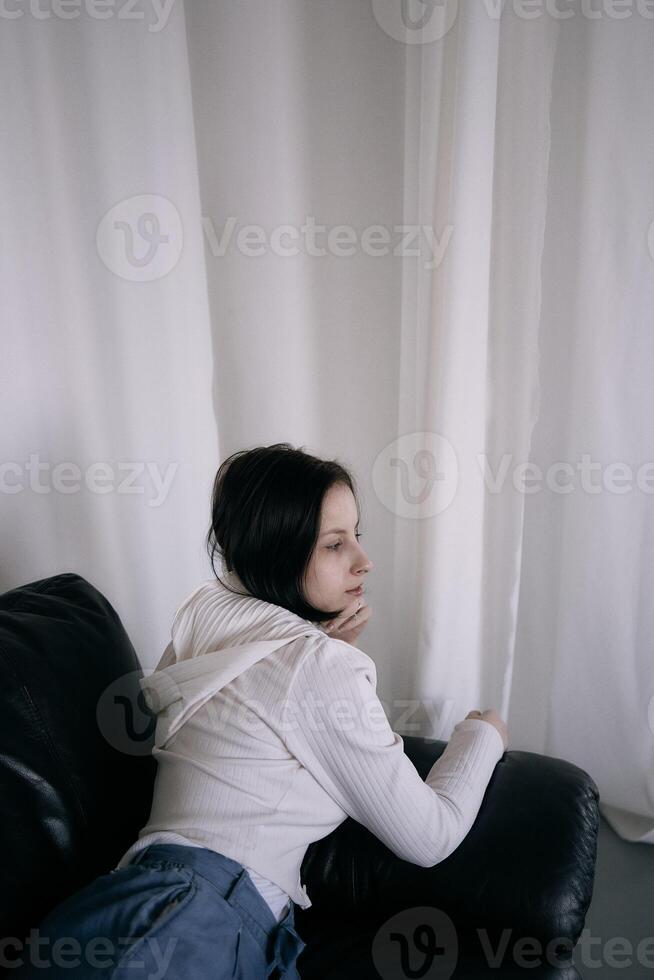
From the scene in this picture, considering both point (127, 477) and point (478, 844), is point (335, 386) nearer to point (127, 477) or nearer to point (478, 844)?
point (127, 477)

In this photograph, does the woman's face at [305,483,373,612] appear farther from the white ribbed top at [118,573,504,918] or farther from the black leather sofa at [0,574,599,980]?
the black leather sofa at [0,574,599,980]

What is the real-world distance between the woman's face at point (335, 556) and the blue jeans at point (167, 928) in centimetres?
39

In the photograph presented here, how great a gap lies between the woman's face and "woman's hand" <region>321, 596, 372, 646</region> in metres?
0.06

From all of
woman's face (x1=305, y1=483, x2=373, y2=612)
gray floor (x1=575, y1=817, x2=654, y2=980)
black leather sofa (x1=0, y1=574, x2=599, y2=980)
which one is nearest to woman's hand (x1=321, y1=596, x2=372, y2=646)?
woman's face (x1=305, y1=483, x2=373, y2=612)

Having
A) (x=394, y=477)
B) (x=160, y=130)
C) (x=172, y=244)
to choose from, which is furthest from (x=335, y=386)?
(x=160, y=130)

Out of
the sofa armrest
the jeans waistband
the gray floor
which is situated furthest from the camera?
the gray floor

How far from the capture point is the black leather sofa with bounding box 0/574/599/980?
2.88ft

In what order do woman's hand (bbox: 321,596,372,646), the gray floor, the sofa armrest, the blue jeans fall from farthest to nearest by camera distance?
the gray floor → woman's hand (bbox: 321,596,372,646) → the sofa armrest → the blue jeans

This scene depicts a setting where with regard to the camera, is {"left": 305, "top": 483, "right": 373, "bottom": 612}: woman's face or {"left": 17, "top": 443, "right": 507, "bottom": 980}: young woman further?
{"left": 305, "top": 483, "right": 373, "bottom": 612}: woman's face

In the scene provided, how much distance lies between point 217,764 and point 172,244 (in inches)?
42.3

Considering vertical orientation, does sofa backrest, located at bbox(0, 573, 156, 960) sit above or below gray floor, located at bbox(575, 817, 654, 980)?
above

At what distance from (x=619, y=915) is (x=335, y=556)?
105 centimetres

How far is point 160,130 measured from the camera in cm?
141

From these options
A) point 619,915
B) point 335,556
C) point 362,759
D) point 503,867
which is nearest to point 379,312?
point 335,556
